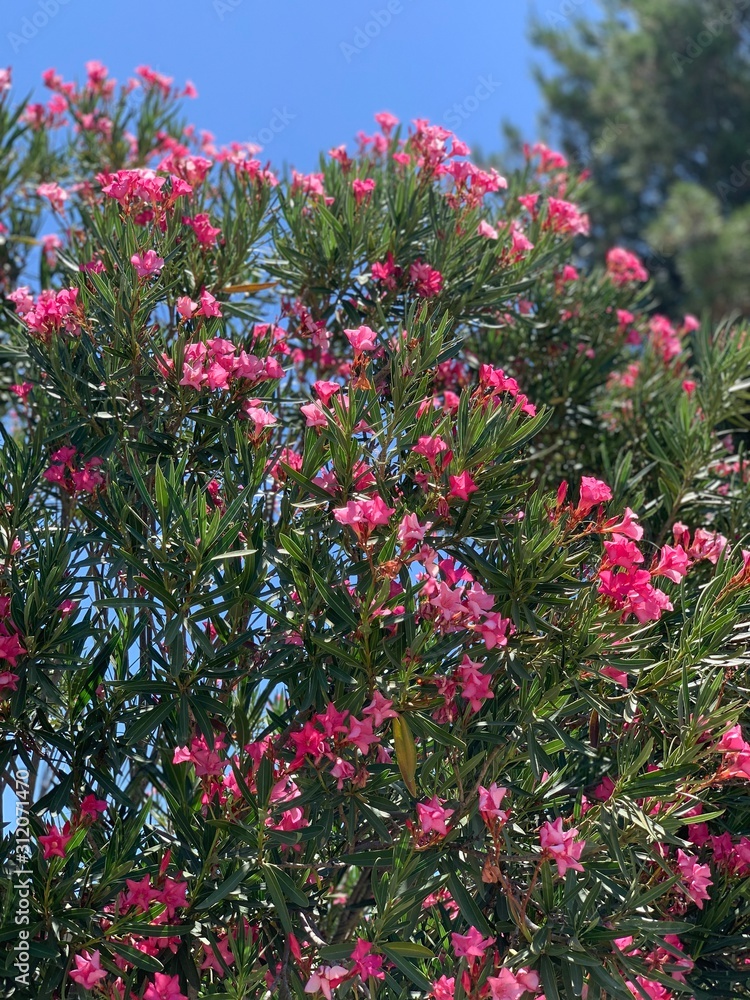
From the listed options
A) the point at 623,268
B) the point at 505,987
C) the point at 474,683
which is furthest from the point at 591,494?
the point at 623,268

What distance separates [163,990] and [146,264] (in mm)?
1615

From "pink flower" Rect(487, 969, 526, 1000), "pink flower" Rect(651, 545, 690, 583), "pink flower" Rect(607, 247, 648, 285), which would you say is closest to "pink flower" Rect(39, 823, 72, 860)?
"pink flower" Rect(487, 969, 526, 1000)

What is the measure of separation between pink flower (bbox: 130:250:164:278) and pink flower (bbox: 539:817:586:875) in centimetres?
153

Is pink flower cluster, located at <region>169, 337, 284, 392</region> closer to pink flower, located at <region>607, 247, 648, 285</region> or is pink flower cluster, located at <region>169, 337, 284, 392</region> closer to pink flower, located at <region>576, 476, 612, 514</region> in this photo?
pink flower, located at <region>576, 476, 612, 514</region>

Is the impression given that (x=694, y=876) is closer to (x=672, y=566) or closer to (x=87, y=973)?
(x=672, y=566)

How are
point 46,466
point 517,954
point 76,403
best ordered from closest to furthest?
point 517,954 → point 76,403 → point 46,466

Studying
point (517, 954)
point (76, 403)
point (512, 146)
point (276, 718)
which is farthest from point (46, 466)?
point (512, 146)

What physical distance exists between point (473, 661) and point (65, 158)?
3233 millimetres

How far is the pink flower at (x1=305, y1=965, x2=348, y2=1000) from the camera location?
7.00 feet

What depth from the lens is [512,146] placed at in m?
13.7

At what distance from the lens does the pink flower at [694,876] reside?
2383 mm

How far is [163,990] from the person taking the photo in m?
2.27

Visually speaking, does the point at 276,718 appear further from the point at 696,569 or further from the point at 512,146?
the point at 512,146

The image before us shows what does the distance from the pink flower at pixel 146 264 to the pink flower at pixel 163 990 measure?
5.12 feet
